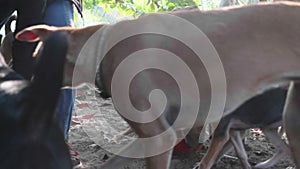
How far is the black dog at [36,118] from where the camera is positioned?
127 cm

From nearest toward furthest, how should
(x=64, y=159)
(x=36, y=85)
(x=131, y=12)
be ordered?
(x=36, y=85)
(x=64, y=159)
(x=131, y=12)

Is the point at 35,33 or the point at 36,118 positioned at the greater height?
the point at 36,118

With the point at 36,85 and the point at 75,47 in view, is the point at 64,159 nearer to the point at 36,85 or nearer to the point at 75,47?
the point at 36,85

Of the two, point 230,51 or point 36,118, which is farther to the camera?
point 230,51

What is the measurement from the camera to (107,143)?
3.77 metres

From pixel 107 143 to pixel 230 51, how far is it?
1.59 m

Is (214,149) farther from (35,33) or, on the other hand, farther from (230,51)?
(35,33)

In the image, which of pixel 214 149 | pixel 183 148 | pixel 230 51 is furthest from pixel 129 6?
pixel 230 51

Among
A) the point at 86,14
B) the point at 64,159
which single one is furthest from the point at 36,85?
the point at 86,14

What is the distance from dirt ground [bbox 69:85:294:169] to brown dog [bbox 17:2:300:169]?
2.50 feet

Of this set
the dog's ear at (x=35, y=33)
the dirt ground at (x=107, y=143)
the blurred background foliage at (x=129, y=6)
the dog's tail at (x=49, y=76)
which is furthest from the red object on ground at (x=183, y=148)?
the dog's tail at (x=49, y=76)

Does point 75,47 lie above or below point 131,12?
above

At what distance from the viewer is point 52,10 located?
2859 mm

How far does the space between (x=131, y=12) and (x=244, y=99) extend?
267cm
